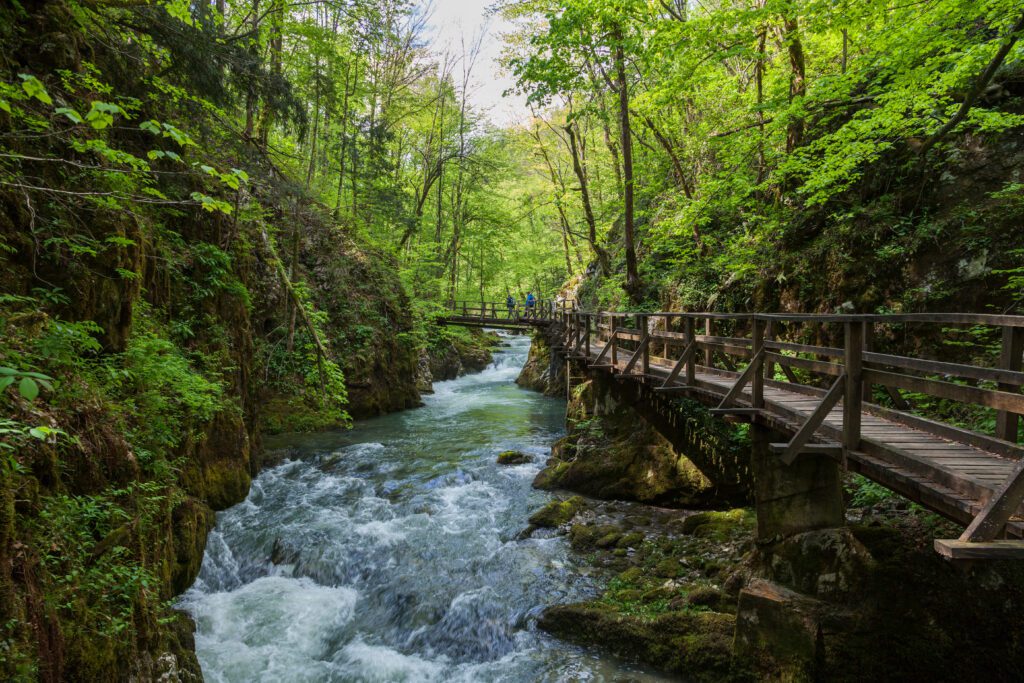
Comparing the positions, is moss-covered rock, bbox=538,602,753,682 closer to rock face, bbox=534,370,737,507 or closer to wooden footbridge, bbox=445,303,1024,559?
wooden footbridge, bbox=445,303,1024,559

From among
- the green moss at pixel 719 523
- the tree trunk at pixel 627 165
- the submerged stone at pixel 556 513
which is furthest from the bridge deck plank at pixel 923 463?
the tree trunk at pixel 627 165

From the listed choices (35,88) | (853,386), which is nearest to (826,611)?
(853,386)

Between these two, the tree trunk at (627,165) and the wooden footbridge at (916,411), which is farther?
the tree trunk at (627,165)

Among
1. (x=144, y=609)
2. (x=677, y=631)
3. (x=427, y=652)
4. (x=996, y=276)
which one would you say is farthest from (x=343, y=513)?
(x=996, y=276)

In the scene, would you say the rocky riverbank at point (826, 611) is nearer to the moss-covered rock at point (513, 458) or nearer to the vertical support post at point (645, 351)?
the vertical support post at point (645, 351)

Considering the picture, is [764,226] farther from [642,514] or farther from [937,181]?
[642,514]

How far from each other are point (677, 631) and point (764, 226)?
9421 mm

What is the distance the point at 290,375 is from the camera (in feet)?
47.8

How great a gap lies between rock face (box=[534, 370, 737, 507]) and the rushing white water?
0.87m

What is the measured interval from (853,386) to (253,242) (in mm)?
11918

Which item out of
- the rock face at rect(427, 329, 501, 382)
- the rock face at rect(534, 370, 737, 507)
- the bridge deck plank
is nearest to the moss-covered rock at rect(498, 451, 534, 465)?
the rock face at rect(534, 370, 737, 507)

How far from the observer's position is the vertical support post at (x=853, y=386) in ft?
13.6

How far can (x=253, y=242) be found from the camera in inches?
454

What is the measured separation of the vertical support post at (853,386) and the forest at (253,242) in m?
0.97
